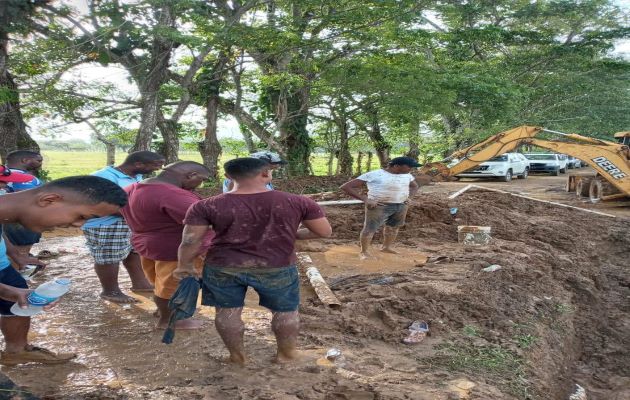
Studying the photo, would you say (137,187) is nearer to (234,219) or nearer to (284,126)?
(234,219)

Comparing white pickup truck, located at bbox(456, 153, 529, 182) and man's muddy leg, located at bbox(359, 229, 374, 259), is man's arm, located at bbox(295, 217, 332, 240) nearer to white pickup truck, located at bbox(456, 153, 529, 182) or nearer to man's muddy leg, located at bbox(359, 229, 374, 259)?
man's muddy leg, located at bbox(359, 229, 374, 259)

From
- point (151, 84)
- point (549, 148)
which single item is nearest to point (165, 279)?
Answer: point (151, 84)

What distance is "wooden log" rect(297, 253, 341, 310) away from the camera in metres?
5.37

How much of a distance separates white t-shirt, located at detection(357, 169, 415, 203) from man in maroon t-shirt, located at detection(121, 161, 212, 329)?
3.68m

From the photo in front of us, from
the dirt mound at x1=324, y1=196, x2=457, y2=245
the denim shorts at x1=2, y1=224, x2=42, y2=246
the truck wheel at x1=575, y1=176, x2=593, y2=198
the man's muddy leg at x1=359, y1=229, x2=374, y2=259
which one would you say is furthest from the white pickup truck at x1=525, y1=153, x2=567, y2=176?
the denim shorts at x1=2, y1=224, x2=42, y2=246

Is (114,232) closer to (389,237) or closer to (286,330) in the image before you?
(286,330)

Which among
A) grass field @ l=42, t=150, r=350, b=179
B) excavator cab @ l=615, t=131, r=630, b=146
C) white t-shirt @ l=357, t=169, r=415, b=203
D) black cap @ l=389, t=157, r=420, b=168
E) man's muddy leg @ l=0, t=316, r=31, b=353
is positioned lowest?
grass field @ l=42, t=150, r=350, b=179

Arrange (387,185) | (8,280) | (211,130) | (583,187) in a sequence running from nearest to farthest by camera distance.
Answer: (8,280), (387,185), (211,130), (583,187)

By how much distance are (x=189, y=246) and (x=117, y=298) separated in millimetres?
2314

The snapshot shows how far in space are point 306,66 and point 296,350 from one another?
1093 centimetres

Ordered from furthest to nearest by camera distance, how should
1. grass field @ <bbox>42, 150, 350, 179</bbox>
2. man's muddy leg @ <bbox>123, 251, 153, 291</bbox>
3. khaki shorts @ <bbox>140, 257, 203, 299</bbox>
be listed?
grass field @ <bbox>42, 150, 350, 179</bbox> → man's muddy leg @ <bbox>123, 251, 153, 291</bbox> → khaki shorts @ <bbox>140, 257, 203, 299</bbox>

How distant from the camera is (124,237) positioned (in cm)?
517

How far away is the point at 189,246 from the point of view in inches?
137

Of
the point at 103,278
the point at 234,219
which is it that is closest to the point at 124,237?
the point at 103,278
